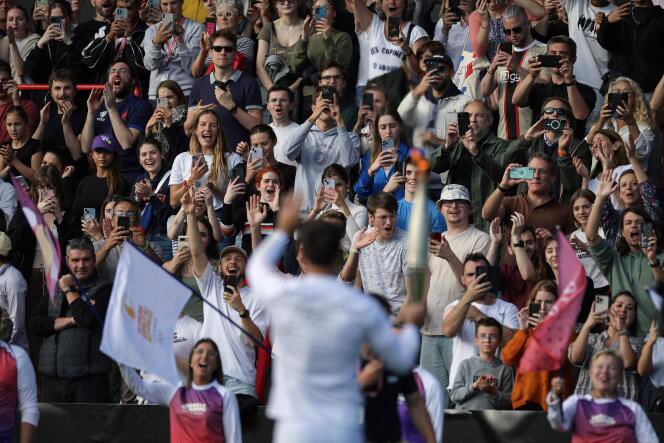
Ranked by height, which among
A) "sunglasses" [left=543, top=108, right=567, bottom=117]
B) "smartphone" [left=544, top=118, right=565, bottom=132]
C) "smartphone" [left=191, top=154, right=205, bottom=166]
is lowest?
"smartphone" [left=191, top=154, right=205, bottom=166]

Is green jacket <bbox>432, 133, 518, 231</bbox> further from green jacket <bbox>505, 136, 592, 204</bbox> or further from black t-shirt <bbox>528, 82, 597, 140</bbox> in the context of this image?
black t-shirt <bbox>528, 82, 597, 140</bbox>

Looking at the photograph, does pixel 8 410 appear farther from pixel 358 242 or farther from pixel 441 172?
pixel 441 172

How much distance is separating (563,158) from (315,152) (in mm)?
2338

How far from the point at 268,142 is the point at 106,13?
4.11 metres

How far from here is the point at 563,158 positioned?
1312cm

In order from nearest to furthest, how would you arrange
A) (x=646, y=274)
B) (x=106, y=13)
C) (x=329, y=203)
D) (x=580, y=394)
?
(x=580, y=394)
(x=646, y=274)
(x=329, y=203)
(x=106, y=13)

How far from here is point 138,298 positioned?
10336 millimetres

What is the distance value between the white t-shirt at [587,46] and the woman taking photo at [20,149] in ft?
18.4

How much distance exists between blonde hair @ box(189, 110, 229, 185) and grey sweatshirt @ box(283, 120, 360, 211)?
632 mm

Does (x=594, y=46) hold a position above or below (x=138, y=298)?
above

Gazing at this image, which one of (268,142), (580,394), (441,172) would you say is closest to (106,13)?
(268,142)

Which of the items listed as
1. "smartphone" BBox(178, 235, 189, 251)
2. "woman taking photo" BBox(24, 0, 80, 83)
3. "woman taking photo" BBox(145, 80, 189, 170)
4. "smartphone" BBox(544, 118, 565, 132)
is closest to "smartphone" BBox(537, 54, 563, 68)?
"smartphone" BBox(544, 118, 565, 132)

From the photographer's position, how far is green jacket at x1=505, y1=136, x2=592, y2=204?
13.1 metres

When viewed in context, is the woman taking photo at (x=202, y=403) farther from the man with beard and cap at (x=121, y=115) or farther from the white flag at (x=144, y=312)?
the man with beard and cap at (x=121, y=115)
